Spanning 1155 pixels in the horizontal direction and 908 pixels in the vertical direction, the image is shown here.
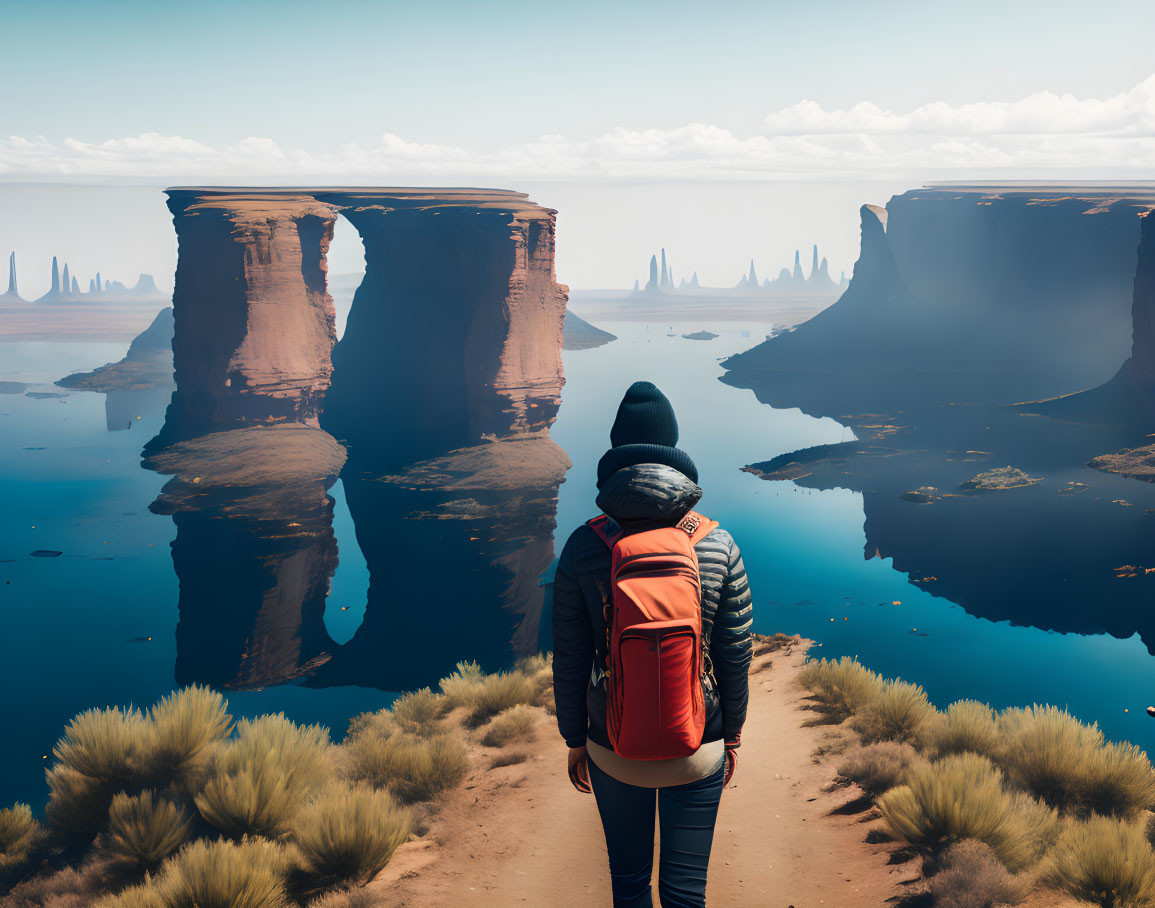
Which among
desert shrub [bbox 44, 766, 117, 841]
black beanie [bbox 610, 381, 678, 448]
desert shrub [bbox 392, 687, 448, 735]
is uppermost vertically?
black beanie [bbox 610, 381, 678, 448]

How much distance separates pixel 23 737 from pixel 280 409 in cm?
4226

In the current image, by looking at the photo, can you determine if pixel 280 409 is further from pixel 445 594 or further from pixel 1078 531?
pixel 1078 531

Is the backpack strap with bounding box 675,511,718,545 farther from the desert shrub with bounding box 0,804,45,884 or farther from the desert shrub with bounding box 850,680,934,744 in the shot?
the desert shrub with bounding box 0,804,45,884

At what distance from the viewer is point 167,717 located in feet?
27.1

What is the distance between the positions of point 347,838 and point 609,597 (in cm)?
437

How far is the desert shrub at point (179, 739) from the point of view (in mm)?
7812

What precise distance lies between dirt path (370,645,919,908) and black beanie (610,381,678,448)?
3929 mm

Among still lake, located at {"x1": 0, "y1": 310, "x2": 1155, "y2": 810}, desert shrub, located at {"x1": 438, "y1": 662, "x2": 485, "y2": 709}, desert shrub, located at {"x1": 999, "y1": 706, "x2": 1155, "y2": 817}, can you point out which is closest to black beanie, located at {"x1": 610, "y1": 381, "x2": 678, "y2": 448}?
desert shrub, located at {"x1": 999, "y1": 706, "x2": 1155, "y2": 817}

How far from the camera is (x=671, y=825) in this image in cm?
328

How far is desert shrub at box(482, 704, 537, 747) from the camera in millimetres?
9516

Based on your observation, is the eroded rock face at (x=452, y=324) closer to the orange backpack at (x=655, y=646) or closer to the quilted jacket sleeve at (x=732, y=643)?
the quilted jacket sleeve at (x=732, y=643)

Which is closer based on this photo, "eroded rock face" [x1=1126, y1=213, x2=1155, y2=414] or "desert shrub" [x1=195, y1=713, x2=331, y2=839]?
"desert shrub" [x1=195, y1=713, x2=331, y2=839]

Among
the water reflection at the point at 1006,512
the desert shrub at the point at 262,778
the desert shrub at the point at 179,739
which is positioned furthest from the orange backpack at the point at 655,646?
the water reflection at the point at 1006,512

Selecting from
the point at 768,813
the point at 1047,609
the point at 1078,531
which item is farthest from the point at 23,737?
the point at 1078,531
